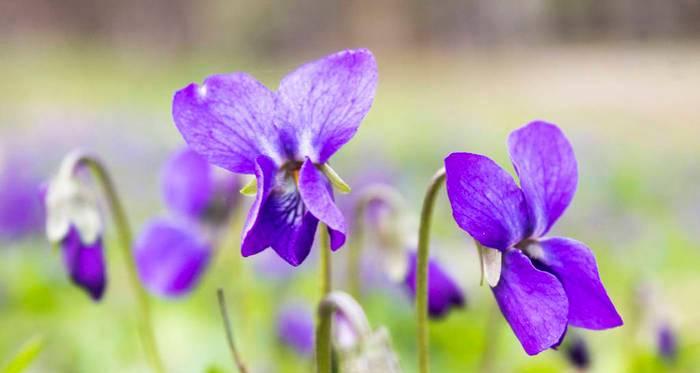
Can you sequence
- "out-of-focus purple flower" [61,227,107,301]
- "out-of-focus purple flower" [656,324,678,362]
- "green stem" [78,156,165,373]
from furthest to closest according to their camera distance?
"out-of-focus purple flower" [656,324,678,362], "green stem" [78,156,165,373], "out-of-focus purple flower" [61,227,107,301]

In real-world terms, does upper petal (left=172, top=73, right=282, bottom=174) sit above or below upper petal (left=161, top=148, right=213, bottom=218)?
above

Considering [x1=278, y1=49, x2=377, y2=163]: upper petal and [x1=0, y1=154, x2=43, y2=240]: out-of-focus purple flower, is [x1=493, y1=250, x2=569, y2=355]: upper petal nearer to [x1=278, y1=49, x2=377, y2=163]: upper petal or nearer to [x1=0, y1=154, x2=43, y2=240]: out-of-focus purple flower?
[x1=278, y1=49, x2=377, y2=163]: upper petal

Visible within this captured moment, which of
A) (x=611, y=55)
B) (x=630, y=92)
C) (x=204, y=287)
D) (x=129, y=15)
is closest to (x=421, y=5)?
(x=611, y=55)

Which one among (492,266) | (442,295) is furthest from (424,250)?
(442,295)

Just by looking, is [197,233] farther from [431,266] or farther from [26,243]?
[26,243]

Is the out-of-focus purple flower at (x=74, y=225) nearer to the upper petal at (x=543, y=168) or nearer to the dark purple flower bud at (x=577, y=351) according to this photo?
the upper petal at (x=543, y=168)

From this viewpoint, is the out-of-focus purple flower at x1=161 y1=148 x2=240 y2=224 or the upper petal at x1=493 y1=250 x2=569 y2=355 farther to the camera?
the out-of-focus purple flower at x1=161 y1=148 x2=240 y2=224

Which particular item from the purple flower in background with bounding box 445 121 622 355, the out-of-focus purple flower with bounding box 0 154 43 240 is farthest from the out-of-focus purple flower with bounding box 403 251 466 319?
the out-of-focus purple flower with bounding box 0 154 43 240

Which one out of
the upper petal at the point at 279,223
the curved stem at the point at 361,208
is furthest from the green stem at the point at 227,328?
the curved stem at the point at 361,208
